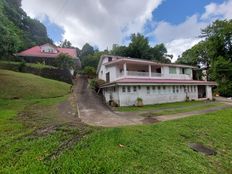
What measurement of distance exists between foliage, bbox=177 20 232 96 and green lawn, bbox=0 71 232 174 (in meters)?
26.0

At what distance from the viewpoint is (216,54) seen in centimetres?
3369

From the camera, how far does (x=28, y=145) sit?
5527 mm

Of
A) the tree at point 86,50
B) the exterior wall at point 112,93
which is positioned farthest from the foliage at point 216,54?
the tree at point 86,50

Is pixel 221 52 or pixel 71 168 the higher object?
pixel 221 52

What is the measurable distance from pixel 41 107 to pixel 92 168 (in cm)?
1002

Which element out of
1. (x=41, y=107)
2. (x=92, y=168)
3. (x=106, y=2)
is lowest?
(x=92, y=168)

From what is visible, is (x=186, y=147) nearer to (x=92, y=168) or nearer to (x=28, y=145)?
(x=92, y=168)

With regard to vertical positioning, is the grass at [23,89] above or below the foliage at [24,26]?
below

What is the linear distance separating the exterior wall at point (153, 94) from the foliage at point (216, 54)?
11.3 m

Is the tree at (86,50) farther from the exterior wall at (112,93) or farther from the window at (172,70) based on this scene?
the exterior wall at (112,93)

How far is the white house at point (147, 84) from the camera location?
653 inches

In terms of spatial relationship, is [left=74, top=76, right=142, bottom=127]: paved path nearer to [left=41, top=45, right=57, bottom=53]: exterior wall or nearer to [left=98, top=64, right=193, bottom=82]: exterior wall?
[left=98, top=64, right=193, bottom=82]: exterior wall

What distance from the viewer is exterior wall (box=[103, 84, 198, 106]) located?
1632 centimetres

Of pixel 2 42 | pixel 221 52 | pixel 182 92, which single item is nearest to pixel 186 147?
pixel 182 92
